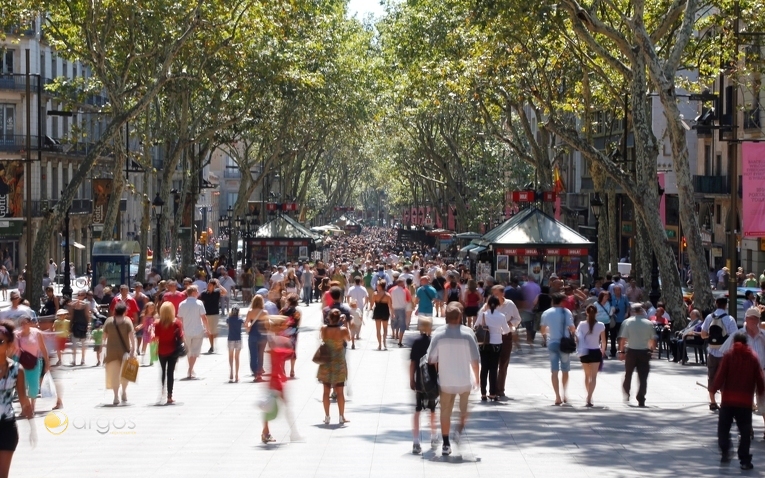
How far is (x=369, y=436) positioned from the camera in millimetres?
13297

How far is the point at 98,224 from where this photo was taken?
63.0 m

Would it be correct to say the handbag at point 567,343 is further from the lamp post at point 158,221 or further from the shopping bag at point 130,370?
the lamp post at point 158,221

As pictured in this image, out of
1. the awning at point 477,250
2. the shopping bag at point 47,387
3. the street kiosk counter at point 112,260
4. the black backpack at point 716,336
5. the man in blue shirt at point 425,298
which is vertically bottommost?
the shopping bag at point 47,387

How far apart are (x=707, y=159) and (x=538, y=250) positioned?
17320 mm

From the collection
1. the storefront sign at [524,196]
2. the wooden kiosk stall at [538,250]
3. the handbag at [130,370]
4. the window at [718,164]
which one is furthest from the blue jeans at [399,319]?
the window at [718,164]

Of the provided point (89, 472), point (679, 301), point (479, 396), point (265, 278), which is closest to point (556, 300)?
point (479, 396)

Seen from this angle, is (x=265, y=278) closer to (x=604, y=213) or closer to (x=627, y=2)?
(x=604, y=213)

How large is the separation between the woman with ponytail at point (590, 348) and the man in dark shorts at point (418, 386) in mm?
3397

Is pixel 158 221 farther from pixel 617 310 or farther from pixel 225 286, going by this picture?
Answer: pixel 617 310

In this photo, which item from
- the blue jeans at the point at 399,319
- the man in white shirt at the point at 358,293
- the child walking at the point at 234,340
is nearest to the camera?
the child walking at the point at 234,340

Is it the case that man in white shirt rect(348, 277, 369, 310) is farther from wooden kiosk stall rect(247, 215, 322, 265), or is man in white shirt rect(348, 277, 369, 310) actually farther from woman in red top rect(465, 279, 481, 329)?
wooden kiosk stall rect(247, 215, 322, 265)

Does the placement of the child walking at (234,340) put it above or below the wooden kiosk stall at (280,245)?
below

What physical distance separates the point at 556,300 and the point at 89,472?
7.16 meters

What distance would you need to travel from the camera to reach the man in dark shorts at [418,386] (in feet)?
40.4
